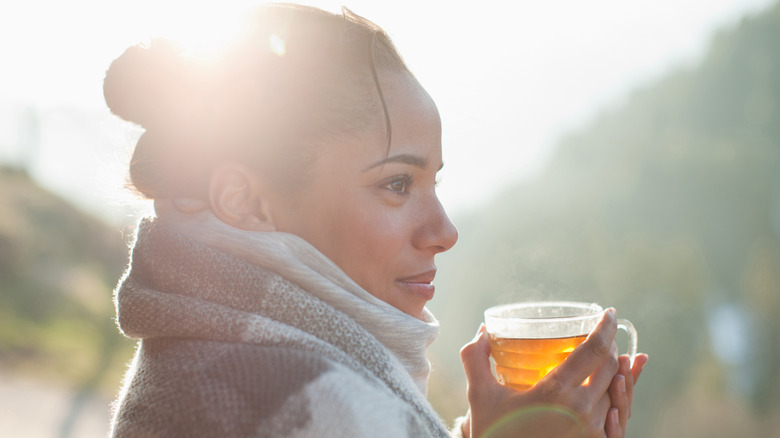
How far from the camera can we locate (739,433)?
1562cm

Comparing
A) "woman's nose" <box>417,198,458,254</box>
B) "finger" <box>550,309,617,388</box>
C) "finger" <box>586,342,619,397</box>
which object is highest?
"woman's nose" <box>417,198,458,254</box>

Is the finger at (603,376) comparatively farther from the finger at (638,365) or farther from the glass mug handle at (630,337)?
the finger at (638,365)

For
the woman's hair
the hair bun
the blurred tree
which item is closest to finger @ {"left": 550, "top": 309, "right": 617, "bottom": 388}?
the woman's hair

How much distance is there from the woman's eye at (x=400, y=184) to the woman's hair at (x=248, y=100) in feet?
0.45

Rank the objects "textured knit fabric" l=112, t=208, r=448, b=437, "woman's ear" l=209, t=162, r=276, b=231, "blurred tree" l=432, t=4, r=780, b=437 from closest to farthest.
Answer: "textured knit fabric" l=112, t=208, r=448, b=437
"woman's ear" l=209, t=162, r=276, b=231
"blurred tree" l=432, t=4, r=780, b=437

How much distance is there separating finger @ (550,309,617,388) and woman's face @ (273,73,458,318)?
35cm

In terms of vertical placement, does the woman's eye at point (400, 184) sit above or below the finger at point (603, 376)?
above

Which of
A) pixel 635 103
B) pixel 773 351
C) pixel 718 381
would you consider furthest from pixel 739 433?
pixel 635 103

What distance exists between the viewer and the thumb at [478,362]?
1440 millimetres

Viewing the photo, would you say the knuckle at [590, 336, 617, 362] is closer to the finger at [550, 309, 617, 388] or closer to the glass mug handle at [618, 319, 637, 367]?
the finger at [550, 309, 617, 388]

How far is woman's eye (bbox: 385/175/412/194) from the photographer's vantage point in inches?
52.6

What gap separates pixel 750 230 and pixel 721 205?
3.29ft

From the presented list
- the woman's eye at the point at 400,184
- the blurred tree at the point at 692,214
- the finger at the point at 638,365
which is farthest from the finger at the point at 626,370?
the blurred tree at the point at 692,214

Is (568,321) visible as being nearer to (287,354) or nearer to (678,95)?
(287,354)
